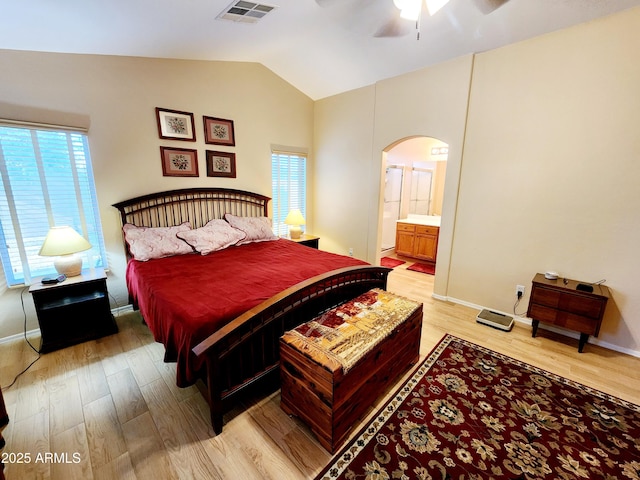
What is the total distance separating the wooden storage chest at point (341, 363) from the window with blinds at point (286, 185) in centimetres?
299

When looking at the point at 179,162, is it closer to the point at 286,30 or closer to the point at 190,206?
the point at 190,206

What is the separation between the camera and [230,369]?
Answer: 5.93 feet

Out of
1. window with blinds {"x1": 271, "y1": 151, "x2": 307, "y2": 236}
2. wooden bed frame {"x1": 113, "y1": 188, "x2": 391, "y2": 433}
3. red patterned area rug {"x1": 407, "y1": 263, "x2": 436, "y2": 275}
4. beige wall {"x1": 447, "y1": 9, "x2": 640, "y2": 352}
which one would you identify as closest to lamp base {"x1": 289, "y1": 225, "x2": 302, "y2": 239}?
window with blinds {"x1": 271, "y1": 151, "x2": 307, "y2": 236}

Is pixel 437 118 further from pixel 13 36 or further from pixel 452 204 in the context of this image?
pixel 13 36

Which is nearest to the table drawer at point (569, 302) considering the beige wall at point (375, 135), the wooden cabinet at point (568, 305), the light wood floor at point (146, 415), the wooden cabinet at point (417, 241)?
the wooden cabinet at point (568, 305)

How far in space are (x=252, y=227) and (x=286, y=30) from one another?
2428 millimetres

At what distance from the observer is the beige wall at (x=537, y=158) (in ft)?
8.16

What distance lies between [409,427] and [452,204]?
2650 mm

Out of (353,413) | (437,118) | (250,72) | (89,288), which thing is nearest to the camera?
(353,413)

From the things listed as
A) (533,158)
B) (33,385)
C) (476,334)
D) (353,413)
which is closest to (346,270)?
(353,413)

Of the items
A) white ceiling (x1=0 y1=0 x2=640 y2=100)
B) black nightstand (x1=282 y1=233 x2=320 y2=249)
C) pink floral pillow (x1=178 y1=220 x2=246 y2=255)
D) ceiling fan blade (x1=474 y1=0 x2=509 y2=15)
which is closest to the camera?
ceiling fan blade (x1=474 y1=0 x2=509 y2=15)

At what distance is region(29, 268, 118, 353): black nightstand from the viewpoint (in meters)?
2.54

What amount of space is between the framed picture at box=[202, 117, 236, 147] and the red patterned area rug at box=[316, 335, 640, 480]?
3.78 m

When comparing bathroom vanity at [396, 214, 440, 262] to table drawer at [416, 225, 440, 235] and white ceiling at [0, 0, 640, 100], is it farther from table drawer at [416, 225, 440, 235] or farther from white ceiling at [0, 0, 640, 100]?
white ceiling at [0, 0, 640, 100]
